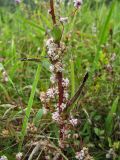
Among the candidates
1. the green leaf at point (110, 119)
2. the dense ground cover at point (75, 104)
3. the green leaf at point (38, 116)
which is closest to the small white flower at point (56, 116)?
the dense ground cover at point (75, 104)

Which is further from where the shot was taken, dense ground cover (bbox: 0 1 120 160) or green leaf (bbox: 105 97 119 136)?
green leaf (bbox: 105 97 119 136)

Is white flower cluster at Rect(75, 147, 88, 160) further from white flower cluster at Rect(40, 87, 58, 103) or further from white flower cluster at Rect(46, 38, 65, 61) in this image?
white flower cluster at Rect(46, 38, 65, 61)

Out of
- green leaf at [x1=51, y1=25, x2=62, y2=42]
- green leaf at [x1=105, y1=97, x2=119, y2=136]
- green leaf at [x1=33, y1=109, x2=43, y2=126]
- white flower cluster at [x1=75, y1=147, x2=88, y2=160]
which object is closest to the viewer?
green leaf at [x1=51, y1=25, x2=62, y2=42]

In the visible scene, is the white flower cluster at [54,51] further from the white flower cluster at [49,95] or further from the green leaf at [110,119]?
the green leaf at [110,119]

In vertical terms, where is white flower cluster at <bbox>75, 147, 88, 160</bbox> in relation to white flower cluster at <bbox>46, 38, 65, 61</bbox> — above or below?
below

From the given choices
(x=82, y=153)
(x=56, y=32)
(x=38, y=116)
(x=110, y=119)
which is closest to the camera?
(x=56, y=32)

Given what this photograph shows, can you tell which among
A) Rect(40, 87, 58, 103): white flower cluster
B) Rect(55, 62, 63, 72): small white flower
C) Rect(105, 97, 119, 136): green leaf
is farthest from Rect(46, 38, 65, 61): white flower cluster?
Rect(105, 97, 119, 136): green leaf

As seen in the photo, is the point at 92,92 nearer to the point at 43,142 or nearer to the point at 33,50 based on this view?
the point at 43,142

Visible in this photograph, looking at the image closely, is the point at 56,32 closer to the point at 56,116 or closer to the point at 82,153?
the point at 56,116

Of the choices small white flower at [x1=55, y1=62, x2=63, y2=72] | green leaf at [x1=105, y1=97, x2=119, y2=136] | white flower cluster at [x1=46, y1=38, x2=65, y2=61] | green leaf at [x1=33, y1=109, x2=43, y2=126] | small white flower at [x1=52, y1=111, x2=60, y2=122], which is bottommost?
green leaf at [x1=105, y1=97, x2=119, y2=136]

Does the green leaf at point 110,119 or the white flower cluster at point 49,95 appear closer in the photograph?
the white flower cluster at point 49,95

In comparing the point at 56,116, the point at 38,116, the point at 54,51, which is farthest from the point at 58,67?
the point at 38,116

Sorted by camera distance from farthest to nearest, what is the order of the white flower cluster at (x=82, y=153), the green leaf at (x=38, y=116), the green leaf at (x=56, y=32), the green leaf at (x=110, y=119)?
1. the green leaf at (x=110, y=119)
2. the green leaf at (x=38, y=116)
3. the white flower cluster at (x=82, y=153)
4. the green leaf at (x=56, y=32)
